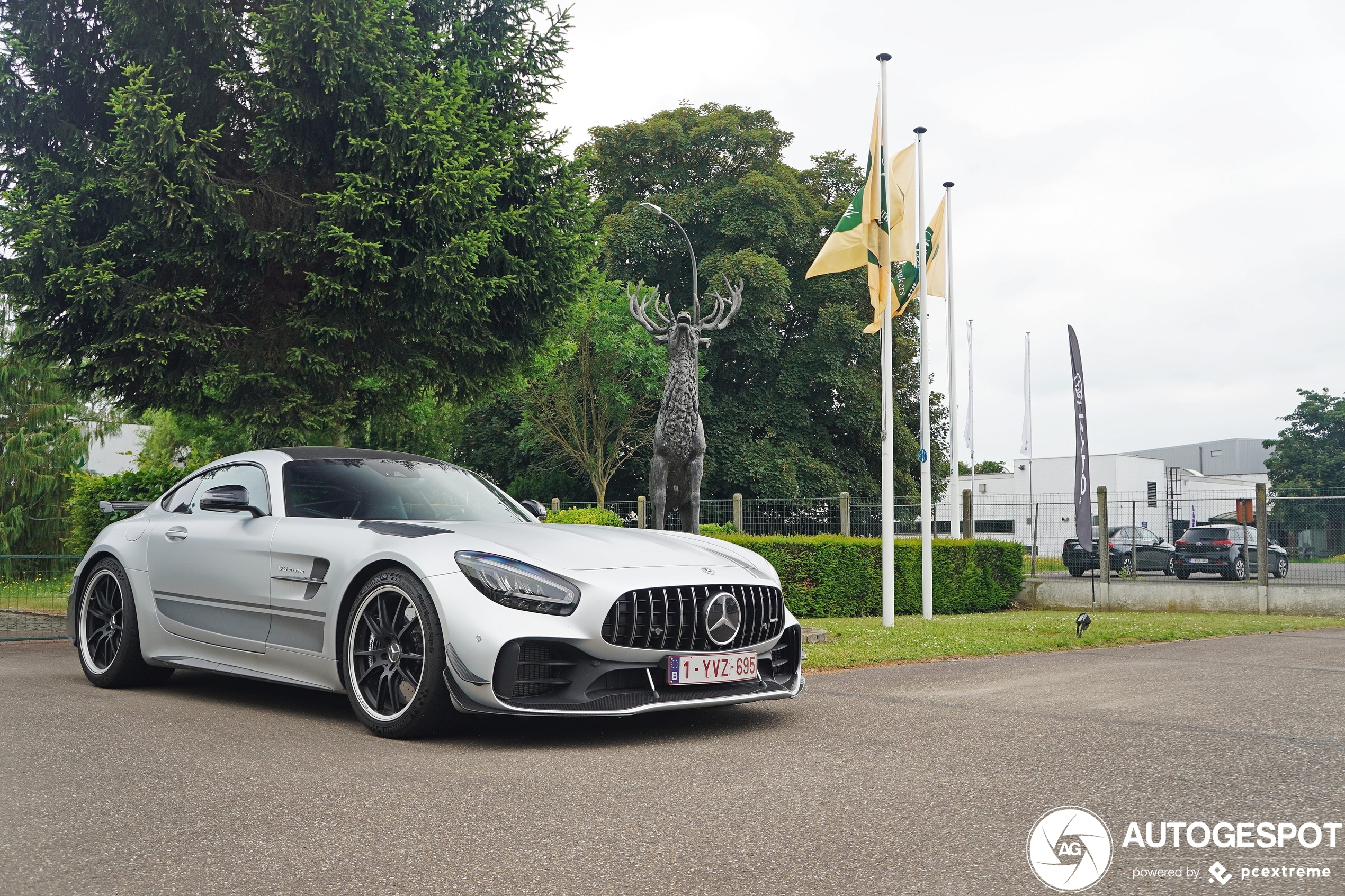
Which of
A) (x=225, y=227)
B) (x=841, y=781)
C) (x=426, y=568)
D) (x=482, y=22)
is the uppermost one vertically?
(x=482, y=22)

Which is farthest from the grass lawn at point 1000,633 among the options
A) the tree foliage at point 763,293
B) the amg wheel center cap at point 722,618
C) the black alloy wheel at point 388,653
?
the tree foliage at point 763,293

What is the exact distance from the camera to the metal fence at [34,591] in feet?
41.8

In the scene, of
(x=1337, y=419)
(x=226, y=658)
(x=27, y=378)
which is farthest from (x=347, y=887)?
(x=1337, y=419)

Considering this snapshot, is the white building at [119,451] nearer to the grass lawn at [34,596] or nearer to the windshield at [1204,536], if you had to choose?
the grass lawn at [34,596]

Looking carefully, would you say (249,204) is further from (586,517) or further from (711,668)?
(711,668)

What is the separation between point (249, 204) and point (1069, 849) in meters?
11.6

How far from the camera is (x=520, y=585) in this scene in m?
5.27

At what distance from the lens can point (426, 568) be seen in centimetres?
537

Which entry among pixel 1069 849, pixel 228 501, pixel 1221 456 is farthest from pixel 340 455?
pixel 1221 456

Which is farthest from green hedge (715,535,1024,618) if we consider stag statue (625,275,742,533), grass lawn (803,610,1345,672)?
stag statue (625,275,742,533)

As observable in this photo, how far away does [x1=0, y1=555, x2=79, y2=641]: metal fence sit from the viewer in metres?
12.7

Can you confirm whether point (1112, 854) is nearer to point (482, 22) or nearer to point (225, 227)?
point (225, 227)

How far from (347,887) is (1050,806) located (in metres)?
2.42

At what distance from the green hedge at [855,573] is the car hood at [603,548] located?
33.3 ft
